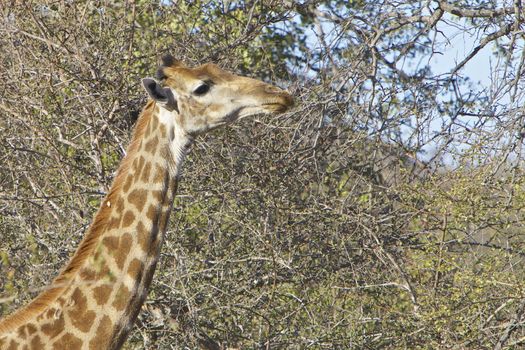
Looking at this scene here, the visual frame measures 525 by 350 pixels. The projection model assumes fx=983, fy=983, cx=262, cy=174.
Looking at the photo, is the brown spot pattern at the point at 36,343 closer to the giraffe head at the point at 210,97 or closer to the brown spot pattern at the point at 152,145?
the brown spot pattern at the point at 152,145

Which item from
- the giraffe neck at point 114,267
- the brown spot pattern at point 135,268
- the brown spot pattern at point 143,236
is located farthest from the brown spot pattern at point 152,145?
the brown spot pattern at point 135,268

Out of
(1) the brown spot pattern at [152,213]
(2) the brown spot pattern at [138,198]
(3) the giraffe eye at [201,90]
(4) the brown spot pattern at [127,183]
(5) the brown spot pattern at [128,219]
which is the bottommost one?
(5) the brown spot pattern at [128,219]

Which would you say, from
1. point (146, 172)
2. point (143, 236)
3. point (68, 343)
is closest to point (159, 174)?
point (146, 172)

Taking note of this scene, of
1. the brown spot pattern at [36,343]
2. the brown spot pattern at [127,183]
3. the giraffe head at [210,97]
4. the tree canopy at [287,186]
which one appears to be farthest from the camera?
the tree canopy at [287,186]

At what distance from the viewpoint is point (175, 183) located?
14.6ft

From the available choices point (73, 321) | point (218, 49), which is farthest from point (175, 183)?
point (218, 49)

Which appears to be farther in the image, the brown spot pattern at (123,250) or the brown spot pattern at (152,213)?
the brown spot pattern at (152,213)

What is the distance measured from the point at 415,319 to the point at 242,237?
121cm

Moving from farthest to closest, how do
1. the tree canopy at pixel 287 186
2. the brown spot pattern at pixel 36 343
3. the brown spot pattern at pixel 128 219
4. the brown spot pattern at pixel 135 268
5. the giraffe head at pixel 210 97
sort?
1. the tree canopy at pixel 287 186
2. the giraffe head at pixel 210 97
3. the brown spot pattern at pixel 128 219
4. the brown spot pattern at pixel 135 268
5. the brown spot pattern at pixel 36 343

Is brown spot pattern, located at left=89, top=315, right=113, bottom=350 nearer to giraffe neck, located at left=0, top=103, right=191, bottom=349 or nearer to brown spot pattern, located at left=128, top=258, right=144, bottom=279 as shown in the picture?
giraffe neck, located at left=0, top=103, right=191, bottom=349

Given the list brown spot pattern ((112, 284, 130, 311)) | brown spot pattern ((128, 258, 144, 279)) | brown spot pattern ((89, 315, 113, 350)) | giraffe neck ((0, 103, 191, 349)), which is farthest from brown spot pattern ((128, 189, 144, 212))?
brown spot pattern ((89, 315, 113, 350))

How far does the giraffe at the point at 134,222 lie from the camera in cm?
404

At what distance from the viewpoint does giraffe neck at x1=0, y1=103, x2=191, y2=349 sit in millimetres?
4035

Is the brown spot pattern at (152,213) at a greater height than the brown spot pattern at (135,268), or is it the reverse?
the brown spot pattern at (152,213)
